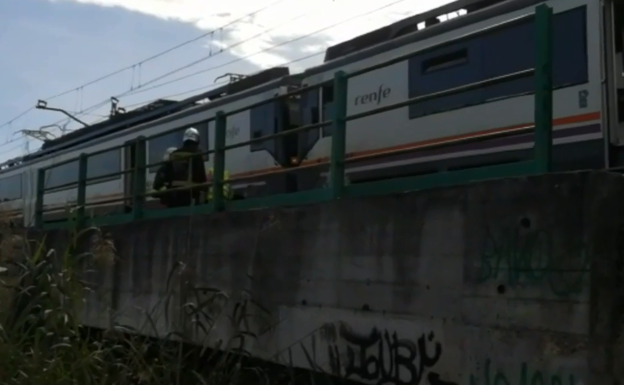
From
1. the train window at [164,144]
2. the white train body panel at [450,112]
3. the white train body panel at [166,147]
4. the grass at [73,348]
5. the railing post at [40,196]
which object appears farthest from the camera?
the train window at [164,144]

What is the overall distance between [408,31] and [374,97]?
3.86ft

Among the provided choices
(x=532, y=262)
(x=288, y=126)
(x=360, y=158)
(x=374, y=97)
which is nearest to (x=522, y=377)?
(x=532, y=262)

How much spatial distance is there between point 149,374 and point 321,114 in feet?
20.7

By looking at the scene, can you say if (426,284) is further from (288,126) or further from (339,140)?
(288,126)

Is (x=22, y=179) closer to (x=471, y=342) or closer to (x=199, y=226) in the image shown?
(x=199, y=226)

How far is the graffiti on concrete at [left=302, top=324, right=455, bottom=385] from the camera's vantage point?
494 cm

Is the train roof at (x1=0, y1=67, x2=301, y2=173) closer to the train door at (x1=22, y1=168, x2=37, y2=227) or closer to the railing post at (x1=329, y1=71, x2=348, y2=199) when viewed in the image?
the train door at (x1=22, y1=168, x2=37, y2=227)

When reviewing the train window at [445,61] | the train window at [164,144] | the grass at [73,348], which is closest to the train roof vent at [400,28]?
the train window at [445,61]

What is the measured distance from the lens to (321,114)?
12008 millimetres

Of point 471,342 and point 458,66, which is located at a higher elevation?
point 458,66

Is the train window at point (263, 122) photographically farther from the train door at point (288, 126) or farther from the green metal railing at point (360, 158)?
the green metal railing at point (360, 158)

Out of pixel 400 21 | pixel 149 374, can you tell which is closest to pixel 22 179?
pixel 400 21

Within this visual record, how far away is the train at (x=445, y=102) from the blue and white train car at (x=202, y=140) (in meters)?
0.04

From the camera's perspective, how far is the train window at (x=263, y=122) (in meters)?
13.3
